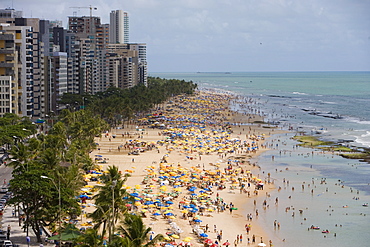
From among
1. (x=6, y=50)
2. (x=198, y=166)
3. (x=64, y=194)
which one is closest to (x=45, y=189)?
(x=64, y=194)

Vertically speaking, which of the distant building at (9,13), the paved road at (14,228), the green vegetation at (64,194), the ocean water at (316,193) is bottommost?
the ocean water at (316,193)

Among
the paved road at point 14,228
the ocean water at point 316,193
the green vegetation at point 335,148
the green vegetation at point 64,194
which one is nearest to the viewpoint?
the green vegetation at point 64,194

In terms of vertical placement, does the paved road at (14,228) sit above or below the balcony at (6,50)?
below

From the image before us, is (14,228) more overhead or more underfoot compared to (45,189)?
more underfoot

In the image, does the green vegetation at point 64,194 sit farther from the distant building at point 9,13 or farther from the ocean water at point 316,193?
the distant building at point 9,13

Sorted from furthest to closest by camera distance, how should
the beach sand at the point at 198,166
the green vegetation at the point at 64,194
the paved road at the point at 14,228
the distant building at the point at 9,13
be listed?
the distant building at the point at 9,13
the beach sand at the point at 198,166
the paved road at the point at 14,228
the green vegetation at the point at 64,194

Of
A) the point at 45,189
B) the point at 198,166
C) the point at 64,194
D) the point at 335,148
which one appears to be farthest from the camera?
the point at 335,148

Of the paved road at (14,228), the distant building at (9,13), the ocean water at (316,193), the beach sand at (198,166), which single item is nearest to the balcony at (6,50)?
the beach sand at (198,166)

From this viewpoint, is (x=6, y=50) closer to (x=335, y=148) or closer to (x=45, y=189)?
(x=335, y=148)

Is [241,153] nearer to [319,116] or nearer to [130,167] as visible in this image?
[130,167]
